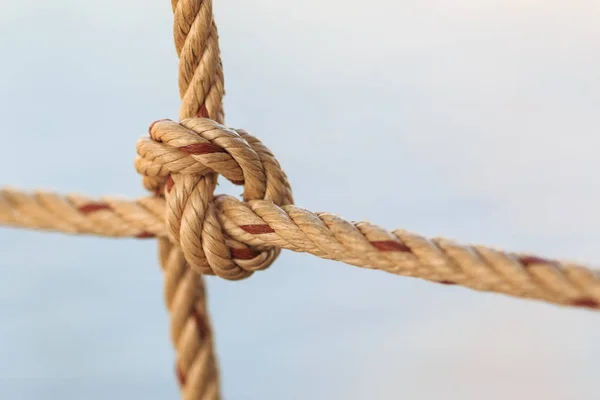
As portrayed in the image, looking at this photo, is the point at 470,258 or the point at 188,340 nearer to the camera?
the point at 470,258

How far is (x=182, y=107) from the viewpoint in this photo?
0.67 meters

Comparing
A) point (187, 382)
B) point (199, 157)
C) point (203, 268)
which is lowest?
point (187, 382)

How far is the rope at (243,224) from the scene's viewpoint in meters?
0.54

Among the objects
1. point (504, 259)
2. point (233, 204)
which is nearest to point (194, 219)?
point (233, 204)

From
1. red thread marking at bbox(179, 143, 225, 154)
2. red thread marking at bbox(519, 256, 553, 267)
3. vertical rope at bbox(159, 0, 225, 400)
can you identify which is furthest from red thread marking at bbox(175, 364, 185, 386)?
red thread marking at bbox(519, 256, 553, 267)

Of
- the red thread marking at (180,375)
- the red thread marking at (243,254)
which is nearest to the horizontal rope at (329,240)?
the red thread marking at (243,254)

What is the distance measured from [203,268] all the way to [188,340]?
0.11m

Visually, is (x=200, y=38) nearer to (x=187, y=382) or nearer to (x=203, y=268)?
(x=203, y=268)

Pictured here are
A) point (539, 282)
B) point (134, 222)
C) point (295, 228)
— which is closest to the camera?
point (539, 282)

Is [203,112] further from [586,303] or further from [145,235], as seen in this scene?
[586,303]

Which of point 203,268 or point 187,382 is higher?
point 203,268

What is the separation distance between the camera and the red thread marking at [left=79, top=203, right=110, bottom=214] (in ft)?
2.39

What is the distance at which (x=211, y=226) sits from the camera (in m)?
0.64

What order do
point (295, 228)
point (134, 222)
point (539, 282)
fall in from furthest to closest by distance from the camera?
1. point (134, 222)
2. point (295, 228)
3. point (539, 282)
